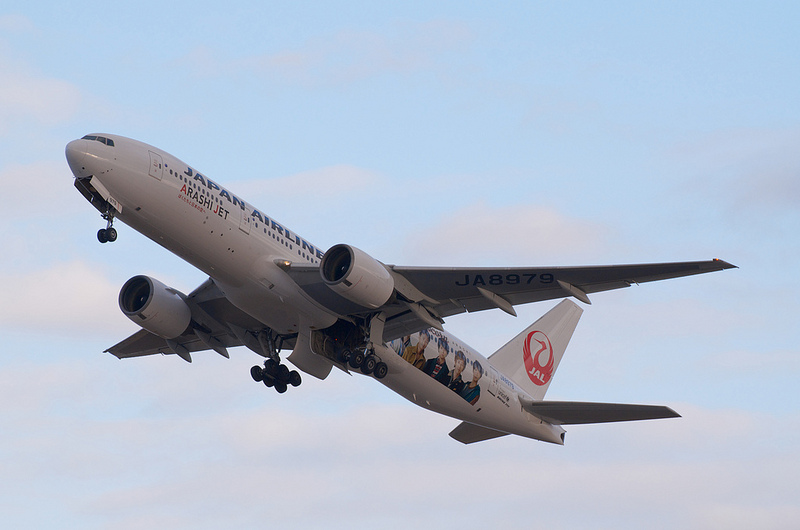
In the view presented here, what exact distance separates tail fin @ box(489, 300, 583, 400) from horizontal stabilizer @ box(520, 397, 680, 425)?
265 centimetres

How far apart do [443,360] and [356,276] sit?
6281mm

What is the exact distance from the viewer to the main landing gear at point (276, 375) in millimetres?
Answer: 35000

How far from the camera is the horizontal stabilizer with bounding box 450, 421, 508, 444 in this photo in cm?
3847

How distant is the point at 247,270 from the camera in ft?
97.6

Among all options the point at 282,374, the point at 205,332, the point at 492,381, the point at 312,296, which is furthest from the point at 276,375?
the point at 492,381

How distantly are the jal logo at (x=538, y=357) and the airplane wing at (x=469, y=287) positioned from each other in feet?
30.2

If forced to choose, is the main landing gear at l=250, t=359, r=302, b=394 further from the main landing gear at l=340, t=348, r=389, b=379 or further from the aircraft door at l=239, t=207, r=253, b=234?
the aircraft door at l=239, t=207, r=253, b=234

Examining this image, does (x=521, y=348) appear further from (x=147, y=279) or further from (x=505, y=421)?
(x=147, y=279)

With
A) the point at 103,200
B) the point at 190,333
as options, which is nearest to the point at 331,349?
the point at 190,333

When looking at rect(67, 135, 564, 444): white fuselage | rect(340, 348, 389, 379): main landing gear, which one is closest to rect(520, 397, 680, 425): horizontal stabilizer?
rect(67, 135, 564, 444): white fuselage

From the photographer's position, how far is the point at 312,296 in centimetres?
3058

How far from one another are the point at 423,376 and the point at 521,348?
309 inches

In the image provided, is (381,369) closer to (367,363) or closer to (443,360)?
(367,363)

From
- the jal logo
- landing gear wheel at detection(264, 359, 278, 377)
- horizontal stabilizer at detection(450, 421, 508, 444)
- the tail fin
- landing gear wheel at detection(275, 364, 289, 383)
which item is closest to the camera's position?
landing gear wheel at detection(264, 359, 278, 377)
